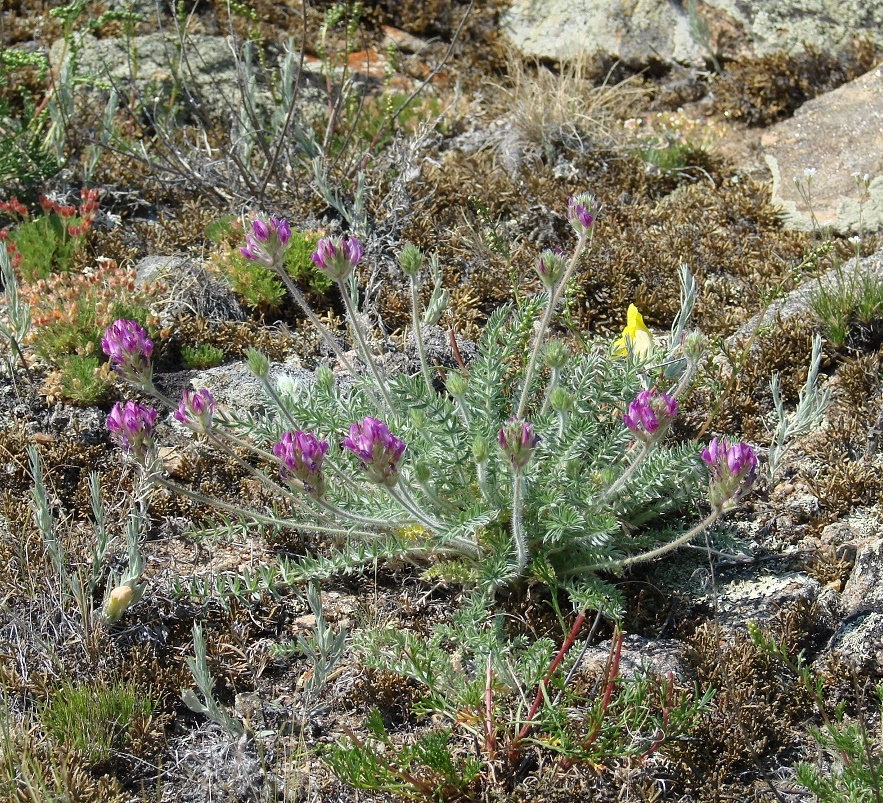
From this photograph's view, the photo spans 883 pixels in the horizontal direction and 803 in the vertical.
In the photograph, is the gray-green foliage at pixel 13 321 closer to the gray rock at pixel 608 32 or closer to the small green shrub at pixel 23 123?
the small green shrub at pixel 23 123

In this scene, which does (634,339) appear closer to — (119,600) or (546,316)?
(546,316)

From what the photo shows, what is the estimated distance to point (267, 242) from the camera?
2.76 metres

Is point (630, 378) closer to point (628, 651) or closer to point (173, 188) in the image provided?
point (628, 651)

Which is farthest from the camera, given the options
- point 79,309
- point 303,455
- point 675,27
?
point 675,27

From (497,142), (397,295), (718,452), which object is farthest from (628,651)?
(497,142)

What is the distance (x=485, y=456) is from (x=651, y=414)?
0.46 m

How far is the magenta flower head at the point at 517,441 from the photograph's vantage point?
2365 millimetres

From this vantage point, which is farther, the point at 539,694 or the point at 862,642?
the point at 862,642

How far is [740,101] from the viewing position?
578cm

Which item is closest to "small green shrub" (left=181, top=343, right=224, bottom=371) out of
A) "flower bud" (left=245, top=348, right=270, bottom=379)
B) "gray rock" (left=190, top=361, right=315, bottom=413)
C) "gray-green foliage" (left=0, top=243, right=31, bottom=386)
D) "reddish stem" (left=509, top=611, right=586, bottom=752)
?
"gray rock" (left=190, top=361, right=315, bottom=413)

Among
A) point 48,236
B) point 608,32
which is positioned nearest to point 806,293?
point 608,32

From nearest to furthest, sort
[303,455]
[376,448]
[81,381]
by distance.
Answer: [376,448] → [303,455] → [81,381]

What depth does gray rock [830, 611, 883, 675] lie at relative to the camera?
286 centimetres

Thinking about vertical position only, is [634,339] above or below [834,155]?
below
